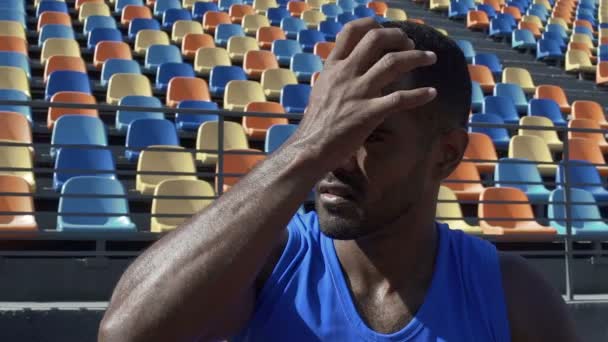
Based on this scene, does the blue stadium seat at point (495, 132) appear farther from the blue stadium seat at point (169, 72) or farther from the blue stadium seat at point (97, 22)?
the blue stadium seat at point (97, 22)

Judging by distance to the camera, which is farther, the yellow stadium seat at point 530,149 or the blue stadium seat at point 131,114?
the yellow stadium seat at point 530,149

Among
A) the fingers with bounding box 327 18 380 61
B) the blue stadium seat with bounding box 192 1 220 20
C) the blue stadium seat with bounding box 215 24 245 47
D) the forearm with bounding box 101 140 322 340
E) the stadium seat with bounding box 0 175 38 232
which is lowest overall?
the stadium seat with bounding box 0 175 38 232

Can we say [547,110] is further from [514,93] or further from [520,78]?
[520,78]

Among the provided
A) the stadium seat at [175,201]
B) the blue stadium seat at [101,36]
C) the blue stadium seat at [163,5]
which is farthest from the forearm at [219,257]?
the blue stadium seat at [163,5]

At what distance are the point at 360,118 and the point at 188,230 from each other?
11.2 inches

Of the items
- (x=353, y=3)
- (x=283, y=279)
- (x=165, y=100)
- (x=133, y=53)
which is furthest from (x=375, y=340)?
(x=353, y=3)

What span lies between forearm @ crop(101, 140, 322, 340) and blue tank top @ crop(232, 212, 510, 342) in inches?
8.2

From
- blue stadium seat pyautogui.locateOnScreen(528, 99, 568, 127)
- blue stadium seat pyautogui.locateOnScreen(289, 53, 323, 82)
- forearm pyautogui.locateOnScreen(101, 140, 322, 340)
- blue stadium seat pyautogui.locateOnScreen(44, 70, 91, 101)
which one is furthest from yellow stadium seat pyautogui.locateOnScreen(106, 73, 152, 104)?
forearm pyautogui.locateOnScreen(101, 140, 322, 340)

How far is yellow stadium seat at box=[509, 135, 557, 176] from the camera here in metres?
8.41

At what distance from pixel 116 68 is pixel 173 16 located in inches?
101

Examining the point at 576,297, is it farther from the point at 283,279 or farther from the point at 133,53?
the point at 133,53

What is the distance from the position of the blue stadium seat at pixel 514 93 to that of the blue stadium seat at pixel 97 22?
4547 mm

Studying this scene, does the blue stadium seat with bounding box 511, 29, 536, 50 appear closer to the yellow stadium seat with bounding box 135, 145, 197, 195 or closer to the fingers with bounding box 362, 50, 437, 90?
the yellow stadium seat with bounding box 135, 145, 197, 195

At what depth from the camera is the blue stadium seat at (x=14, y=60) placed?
28.2ft
